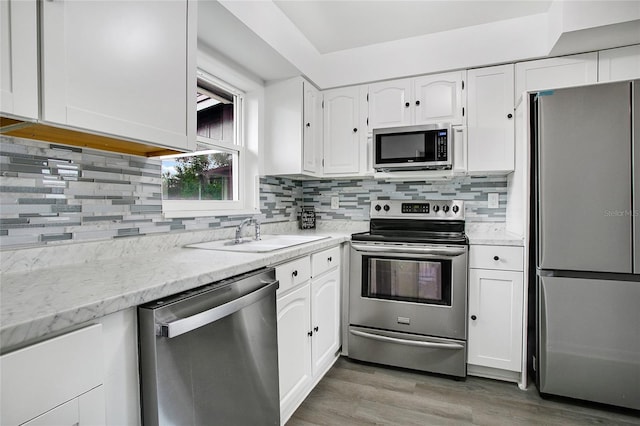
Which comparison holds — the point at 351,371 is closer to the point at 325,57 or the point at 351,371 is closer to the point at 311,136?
the point at 311,136

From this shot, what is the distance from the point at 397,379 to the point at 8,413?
205 centimetres

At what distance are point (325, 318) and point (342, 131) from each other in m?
1.57

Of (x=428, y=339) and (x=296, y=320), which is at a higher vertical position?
(x=296, y=320)

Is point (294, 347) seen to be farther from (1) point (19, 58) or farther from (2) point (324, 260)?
(1) point (19, 58)

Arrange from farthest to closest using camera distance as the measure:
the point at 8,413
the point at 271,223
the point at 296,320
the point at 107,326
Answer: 1. the point at 271,223
2. the point at 296,320
3. the point at 107,326
4. the point at 8,413

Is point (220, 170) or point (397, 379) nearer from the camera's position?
point (397, 379)

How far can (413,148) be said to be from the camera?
8.14ft

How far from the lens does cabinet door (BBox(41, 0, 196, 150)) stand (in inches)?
37.8

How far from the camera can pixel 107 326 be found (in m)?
0.83

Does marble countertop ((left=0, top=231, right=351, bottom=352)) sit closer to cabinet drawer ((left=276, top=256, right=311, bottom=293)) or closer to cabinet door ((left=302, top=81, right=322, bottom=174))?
cabinet drawer ((left=276, top=256, right=311, bottom=293))

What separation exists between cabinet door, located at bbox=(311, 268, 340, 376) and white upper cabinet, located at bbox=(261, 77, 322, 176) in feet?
2.99

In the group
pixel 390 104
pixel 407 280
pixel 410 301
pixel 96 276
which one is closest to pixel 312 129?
pixel 390 104

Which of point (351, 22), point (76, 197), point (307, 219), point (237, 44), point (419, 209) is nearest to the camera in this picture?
point (76, 197)

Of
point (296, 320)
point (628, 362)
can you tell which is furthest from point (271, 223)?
point (628, 362)
